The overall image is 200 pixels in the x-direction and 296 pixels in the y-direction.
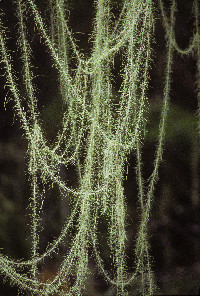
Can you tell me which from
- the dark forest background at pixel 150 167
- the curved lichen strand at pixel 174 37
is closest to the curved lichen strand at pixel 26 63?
A: the dark forest background at pixel 150 167

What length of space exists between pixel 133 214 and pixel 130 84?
0.76 ft

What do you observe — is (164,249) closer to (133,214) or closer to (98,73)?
(133,214)

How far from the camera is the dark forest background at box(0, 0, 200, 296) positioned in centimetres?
43

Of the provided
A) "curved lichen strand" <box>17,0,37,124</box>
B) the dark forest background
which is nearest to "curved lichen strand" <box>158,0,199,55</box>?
the dark forest background

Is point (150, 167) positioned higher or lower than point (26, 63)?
lower

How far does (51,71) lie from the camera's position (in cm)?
44

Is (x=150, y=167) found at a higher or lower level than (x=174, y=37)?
lower

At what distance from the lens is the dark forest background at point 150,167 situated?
0.43 metres

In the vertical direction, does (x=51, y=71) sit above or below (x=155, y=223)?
above

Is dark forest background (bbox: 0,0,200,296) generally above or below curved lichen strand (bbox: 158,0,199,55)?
below

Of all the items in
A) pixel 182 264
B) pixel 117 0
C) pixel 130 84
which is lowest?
pixel 182 264

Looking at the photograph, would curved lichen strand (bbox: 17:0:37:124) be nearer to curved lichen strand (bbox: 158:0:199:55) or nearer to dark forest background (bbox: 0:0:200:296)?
dark forest background (bbox: 0:0:200:296)

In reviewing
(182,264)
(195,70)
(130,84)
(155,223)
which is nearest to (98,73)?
(130,84)

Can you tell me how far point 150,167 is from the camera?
480 mm
